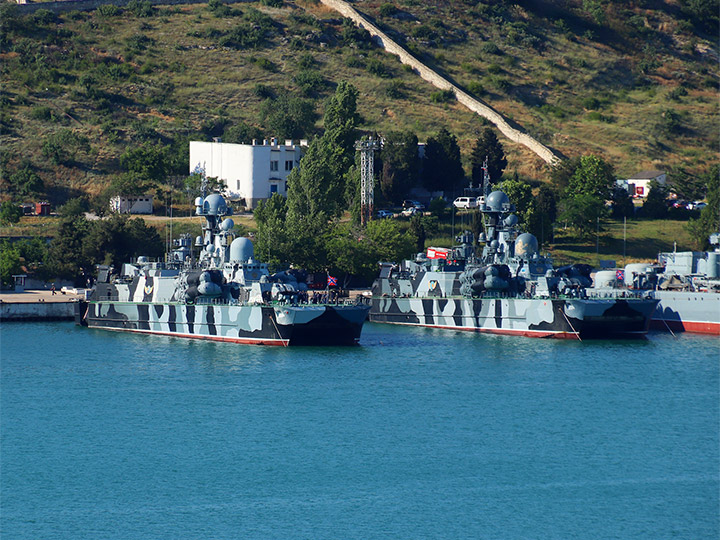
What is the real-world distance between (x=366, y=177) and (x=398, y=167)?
1523 centimetres

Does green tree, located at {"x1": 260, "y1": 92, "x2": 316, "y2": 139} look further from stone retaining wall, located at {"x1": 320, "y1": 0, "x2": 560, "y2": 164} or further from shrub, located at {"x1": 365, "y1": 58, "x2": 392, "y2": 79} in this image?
stone retaining wall, located at {"x1": 320, "y1": 0, "x2": 560, "y2": 164}

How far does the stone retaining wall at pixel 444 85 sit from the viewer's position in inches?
4936

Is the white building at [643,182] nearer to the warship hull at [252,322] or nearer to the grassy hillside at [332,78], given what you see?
the grassy hillside at [332,78]

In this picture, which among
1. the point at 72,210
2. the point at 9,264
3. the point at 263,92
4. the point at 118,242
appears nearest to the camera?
the point at 9,264

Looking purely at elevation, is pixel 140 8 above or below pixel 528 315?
above

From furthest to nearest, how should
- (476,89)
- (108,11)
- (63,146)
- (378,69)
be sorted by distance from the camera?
(108,11), (378,69), (476,89), (63,146)

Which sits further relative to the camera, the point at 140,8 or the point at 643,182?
the point at 140,8

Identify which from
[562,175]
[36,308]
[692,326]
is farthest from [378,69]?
[692,326]

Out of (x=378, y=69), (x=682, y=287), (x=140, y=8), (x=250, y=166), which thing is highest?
(x=140, y=8)

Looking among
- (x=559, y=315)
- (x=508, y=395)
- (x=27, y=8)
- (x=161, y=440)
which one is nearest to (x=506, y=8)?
(x=27, y=8)

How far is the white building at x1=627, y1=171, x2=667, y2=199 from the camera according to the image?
120m

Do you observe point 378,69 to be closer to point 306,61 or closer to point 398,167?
point 306,61

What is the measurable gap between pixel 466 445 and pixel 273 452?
740cm

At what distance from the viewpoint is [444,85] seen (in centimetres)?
13675
